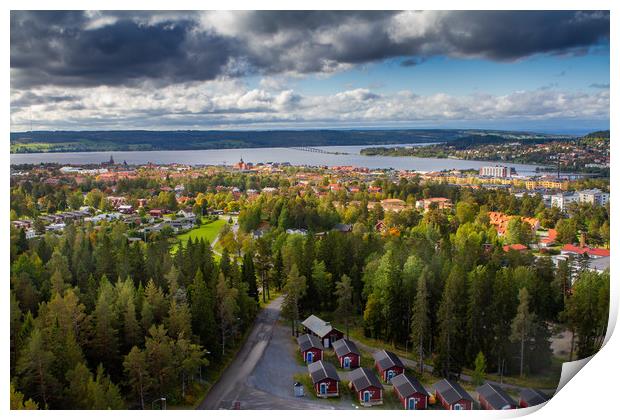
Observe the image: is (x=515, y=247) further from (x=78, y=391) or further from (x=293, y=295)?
(x=78, y=391)

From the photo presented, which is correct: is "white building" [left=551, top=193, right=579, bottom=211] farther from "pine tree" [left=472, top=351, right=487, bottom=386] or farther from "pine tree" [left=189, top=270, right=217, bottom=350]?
"pine tree" [left=189, top=270, right=217, bottom=350]

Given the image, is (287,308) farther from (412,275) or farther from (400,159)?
(400,159)

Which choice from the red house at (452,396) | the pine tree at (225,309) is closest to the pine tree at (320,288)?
the pine tree at (225,309)

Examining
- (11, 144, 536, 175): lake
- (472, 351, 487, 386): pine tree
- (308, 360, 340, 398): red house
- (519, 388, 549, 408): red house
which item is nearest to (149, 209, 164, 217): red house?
(11, 144, 536, 175): lake

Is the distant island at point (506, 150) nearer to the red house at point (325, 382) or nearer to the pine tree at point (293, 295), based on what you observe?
the pine tree at point (293, 295)

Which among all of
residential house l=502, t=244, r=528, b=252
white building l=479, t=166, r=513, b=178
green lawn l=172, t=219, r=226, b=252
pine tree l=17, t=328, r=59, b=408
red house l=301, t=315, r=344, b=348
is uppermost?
white building l=479, t=166, r=513, b=178

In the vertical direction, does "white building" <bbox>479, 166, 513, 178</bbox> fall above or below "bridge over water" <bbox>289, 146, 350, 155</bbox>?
below
